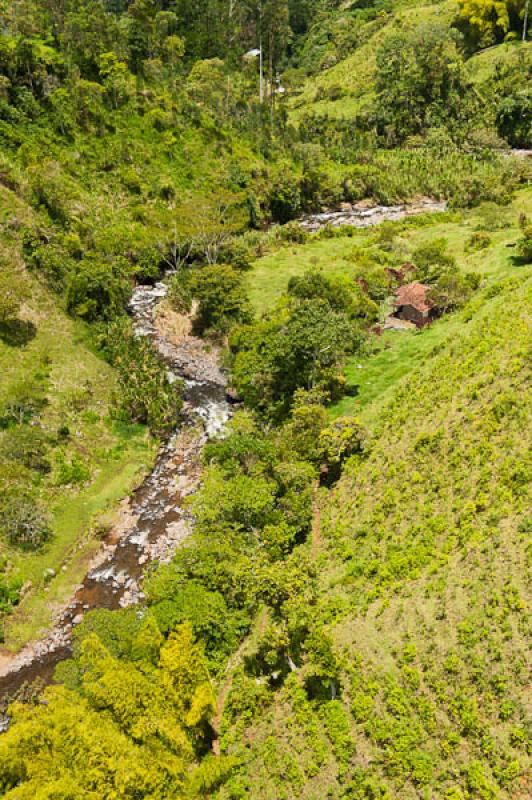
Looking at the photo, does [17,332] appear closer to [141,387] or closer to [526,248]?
[141,387]

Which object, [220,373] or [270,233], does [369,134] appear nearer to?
[270,233]

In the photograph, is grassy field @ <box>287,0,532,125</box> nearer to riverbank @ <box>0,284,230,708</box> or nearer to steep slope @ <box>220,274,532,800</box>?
riverbank @ <box>0,284,230,708</box>

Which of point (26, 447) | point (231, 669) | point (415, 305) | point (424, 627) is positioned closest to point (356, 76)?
point (415, 305)

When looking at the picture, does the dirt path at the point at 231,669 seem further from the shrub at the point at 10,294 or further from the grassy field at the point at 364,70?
the grassy field at the point at 364,70

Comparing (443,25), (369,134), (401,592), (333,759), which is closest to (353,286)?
(401,592)

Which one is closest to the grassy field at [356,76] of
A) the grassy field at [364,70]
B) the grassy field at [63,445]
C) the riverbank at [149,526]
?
the grassy field at [364,70]

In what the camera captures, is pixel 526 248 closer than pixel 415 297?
Yes

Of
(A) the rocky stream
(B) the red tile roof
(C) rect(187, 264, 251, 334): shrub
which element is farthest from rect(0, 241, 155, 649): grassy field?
(B) the red tile roof
